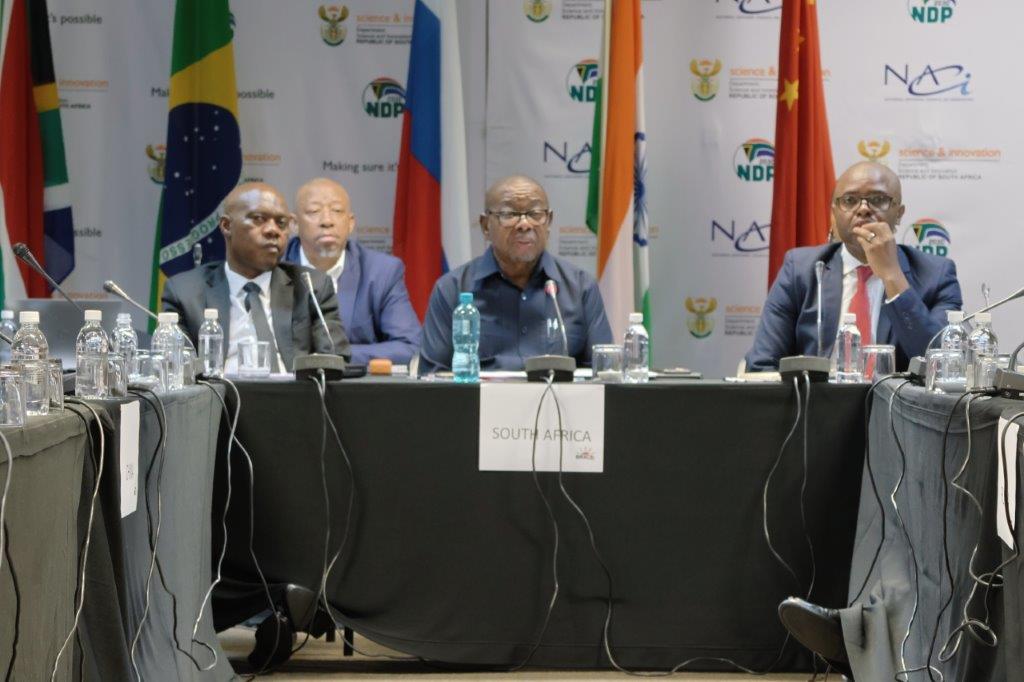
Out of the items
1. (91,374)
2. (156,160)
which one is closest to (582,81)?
(156,160)

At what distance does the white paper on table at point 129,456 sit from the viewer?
2.28m

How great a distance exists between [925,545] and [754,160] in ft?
11.0

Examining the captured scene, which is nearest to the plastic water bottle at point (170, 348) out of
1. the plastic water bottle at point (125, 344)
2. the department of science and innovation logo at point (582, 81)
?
the plastic water bottle at point (125, 344)

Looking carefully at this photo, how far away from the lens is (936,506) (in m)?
2.60

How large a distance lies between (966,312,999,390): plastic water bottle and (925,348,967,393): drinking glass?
3 centimetres

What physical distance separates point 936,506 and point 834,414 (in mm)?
Answer: 622

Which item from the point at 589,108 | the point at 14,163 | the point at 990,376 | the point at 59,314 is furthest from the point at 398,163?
the point at 990,376

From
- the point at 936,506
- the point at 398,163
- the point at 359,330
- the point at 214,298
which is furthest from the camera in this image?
the point at 398,163

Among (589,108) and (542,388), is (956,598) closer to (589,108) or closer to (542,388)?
(542,388)

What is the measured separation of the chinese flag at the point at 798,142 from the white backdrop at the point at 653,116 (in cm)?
47

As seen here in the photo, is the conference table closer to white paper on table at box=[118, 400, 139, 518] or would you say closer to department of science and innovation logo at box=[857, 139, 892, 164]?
white paper on table at box=[118, 400, 139, 518]

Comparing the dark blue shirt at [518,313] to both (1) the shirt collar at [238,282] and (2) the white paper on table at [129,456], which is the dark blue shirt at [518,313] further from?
(2) the white paper on table at [129,456]

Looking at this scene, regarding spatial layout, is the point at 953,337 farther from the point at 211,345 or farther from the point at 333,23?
the point at 333,23

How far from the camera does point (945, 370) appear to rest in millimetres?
2781
